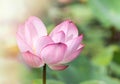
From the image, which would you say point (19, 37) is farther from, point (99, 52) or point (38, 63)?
point (99, 52)

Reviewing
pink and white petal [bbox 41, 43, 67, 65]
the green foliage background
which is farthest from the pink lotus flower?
the green foliage background

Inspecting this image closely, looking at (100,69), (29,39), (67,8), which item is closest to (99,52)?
(100,69)

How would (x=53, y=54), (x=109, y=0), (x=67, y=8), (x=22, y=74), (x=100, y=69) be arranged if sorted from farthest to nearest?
(x=67, y=8) → (x=109, y=0) → (x=100, y=69) → (x=22, y=74) → (x=53, y=54)

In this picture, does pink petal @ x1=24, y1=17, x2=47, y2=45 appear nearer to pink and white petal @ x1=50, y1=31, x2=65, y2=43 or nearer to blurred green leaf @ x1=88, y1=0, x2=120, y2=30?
pink and white petal @ x1=50, y1=31, x2=65, y2=43

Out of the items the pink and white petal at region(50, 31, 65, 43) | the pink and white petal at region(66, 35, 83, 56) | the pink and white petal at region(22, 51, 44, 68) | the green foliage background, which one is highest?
the green foliage background

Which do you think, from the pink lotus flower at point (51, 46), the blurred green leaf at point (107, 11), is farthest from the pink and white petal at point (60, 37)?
the blurred green leaf at point (107, 11)

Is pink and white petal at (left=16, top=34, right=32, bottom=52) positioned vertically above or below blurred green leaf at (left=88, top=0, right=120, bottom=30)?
below
